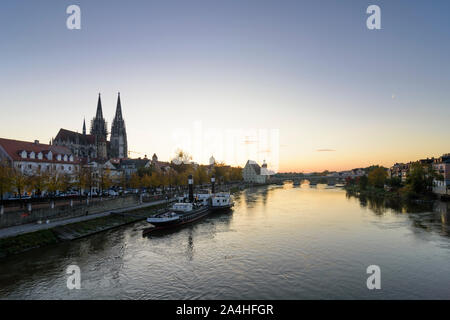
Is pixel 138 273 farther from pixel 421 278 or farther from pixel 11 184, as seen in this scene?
pixel 11 184

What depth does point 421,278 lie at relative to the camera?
26.4 meters

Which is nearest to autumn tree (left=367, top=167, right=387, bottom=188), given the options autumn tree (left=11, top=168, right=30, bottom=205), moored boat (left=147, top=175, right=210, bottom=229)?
moored boat (left=147, top=175, right=210, bottom=229)

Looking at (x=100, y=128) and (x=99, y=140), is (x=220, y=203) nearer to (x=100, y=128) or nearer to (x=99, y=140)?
(x=99, y=140)

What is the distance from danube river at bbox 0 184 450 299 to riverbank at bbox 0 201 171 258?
4.09 feet

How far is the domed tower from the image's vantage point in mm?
167325

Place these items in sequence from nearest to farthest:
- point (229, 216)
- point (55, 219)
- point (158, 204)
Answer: point (55, 219) → point (229, 216) → point (158, 204)

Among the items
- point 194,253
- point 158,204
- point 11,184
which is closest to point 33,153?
point 11,184

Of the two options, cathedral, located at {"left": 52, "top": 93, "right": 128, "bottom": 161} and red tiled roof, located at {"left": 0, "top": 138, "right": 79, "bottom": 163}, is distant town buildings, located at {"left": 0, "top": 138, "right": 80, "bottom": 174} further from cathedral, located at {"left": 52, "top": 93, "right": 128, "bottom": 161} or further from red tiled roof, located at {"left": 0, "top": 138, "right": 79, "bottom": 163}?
cathedral, located at {"left": 52, "top": 93, "right": 128, "bottom": 161}

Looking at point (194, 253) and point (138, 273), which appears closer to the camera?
point (138, 273)

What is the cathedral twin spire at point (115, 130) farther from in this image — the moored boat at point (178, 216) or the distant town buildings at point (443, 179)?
the distant town buildings at point (443, 179)

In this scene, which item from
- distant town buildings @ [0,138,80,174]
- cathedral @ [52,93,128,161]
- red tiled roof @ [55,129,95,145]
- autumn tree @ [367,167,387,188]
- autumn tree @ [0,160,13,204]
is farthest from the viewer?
autumn tree @ [367,167,387,188]

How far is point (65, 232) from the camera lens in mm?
38906
